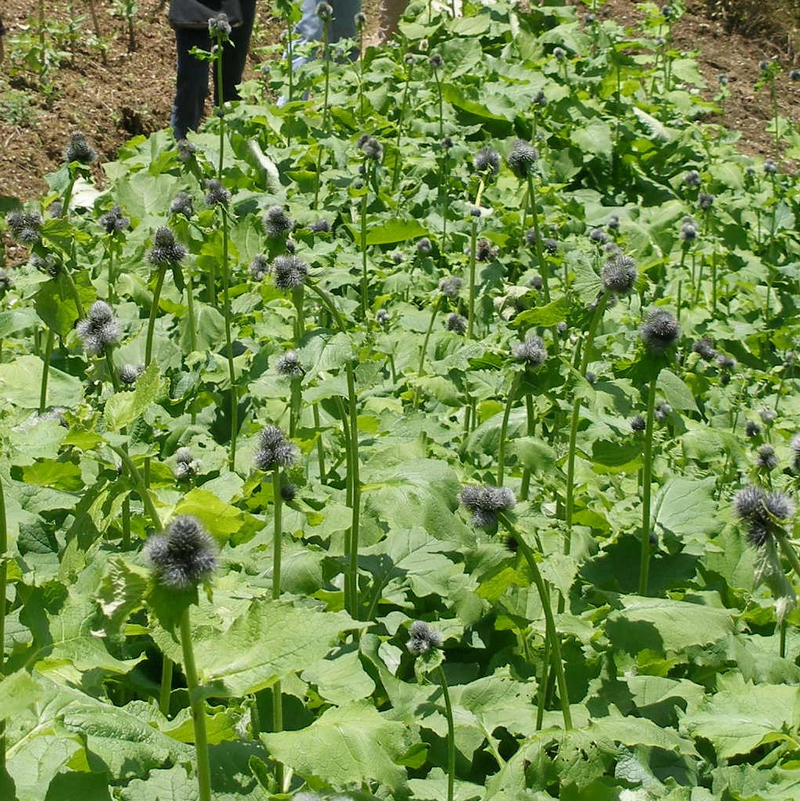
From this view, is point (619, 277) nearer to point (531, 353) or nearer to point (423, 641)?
point (531, 353)

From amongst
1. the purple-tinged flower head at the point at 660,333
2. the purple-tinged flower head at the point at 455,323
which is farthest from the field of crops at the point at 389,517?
the purple-tinged flower head at the point at 455,323

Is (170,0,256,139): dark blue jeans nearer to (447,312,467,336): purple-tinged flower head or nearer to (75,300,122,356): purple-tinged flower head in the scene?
(447,312,467,336): purple-tinged flower head

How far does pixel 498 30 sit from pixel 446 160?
3415 millimetres

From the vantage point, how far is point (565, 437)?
3926mm

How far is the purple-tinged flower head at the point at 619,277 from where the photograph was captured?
295 cm

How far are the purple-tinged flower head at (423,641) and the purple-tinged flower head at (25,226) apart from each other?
1.72 m

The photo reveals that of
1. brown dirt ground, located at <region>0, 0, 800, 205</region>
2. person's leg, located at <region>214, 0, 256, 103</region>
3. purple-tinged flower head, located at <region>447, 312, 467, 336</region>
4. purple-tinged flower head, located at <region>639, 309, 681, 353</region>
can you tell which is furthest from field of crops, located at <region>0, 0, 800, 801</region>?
brown dirt ground, located at <region>0, 0, 800, 205</region>

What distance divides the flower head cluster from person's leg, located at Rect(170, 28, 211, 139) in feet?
21.3

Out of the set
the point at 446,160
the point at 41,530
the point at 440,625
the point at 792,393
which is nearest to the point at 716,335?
the point at 792,393

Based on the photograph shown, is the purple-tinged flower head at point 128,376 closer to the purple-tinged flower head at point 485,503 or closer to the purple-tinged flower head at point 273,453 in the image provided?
the purple-tinged flower head at point 273,453

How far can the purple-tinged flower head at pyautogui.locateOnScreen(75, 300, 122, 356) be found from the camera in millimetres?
3129

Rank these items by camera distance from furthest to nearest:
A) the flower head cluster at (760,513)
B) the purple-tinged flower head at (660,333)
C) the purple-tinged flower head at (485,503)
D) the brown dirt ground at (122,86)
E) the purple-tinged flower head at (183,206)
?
the brown dirt ground at (122,86) < the purple-tinged flower head at (183,206) < the purple-tinged flower head at (660,333) < the purple-tinged flower head at (485,503) < the flower head cluster at (760,513)

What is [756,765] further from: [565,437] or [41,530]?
[41,530]

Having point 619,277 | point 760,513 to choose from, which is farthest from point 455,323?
point 760,513
